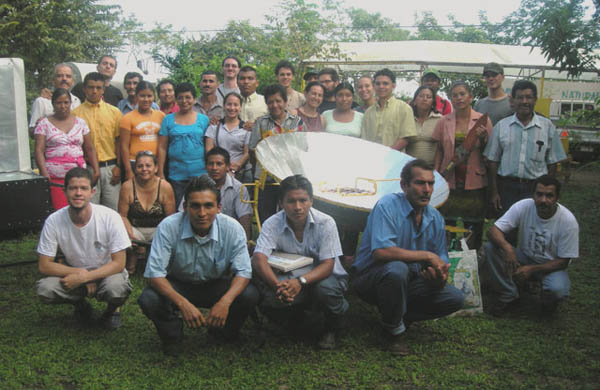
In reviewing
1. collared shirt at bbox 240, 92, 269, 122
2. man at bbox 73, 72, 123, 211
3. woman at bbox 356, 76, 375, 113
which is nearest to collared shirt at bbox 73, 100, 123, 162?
man at bbox 73, 72, 123, 211

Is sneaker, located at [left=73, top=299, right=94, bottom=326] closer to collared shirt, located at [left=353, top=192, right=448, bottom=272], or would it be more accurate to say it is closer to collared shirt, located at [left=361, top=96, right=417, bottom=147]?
collared shirt, located at [left=353, top=192, right=448, bottom=272]

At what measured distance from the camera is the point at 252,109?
5215 mm

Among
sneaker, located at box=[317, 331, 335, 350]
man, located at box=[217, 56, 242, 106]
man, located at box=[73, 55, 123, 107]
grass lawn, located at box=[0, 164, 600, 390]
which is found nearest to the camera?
grass lawn, located at box=[0, 164, 600, 390]

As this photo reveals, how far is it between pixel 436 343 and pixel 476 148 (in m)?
1.91

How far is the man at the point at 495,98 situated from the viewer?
16.1 feet

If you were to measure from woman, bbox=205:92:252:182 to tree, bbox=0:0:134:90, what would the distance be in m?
10.8

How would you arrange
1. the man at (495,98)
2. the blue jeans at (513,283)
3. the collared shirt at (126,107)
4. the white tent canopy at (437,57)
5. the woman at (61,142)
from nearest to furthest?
the blue jeans at (513,283) → the woman at (61,142) → the man at (495,98) → the collared shirt at (126,107) → the white tent canopy at (437,57)

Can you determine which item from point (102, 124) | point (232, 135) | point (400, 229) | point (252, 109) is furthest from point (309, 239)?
point (102, 124)

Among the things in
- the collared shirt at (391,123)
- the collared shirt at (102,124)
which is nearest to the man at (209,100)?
the collared shirt at (102,124)

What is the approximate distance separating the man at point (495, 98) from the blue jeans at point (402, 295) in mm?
2244

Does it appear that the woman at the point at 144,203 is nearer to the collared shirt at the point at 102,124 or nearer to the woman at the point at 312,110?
the collared shirt at the point at 102,124

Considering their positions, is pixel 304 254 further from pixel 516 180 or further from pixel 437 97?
pixel 437 97

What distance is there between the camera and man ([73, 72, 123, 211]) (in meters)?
4.77

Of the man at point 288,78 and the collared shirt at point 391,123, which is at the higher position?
the man at point 288,78
